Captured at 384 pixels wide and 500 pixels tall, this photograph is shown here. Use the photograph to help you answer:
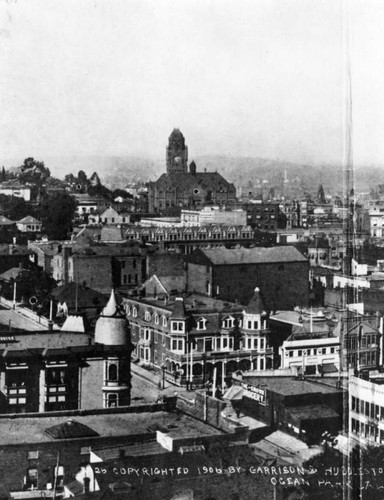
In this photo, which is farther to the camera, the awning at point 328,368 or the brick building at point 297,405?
the awning at point 328,368

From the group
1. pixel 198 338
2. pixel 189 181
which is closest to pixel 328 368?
pixel 198 338

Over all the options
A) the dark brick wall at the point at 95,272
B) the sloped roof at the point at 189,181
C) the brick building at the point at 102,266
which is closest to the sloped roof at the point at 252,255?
the brick building at the point at 102,266

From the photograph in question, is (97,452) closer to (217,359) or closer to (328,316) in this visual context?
(217,359)

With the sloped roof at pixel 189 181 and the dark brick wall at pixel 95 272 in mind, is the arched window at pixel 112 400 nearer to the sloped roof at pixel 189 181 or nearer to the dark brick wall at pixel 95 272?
the dark brick wall at pixel 95 272

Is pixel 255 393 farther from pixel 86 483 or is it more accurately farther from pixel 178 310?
pixel 86 483

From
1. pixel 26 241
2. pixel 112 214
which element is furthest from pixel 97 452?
pixel 112 214

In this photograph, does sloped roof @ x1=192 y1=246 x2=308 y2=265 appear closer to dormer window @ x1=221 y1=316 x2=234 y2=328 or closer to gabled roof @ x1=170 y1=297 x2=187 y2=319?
dormer window @ x1=221 y1=316 x2=234 y2=328
